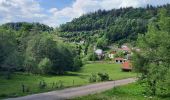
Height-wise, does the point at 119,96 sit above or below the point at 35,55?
below

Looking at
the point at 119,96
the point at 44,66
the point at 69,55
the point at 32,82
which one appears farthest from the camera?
the point at 69,55

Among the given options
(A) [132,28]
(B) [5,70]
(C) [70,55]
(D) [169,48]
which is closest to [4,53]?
(B) [5,70]

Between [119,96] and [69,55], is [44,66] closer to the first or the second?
[69,55]

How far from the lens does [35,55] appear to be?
87.9m

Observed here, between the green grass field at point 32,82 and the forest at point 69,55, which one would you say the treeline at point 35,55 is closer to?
the forest at point 69,55

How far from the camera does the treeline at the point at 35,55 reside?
79500 millimetres

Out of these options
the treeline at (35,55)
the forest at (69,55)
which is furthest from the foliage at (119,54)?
the treeline at (35,55)

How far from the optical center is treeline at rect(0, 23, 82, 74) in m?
79.5

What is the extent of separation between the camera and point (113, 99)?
3625cm

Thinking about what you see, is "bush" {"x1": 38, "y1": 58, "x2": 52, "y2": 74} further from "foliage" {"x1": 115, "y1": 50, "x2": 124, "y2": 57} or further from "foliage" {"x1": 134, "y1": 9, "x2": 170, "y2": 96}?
"foliage" {"x1": 115, "y1": 50, "x2": 124, "y2": 57}

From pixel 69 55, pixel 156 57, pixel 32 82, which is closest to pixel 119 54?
pixel 69 55

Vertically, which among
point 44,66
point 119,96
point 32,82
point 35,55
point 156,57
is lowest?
point 119,96

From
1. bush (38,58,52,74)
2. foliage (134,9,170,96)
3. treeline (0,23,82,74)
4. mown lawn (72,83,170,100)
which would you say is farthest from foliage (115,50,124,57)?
mown lawn (72,83,170,100)

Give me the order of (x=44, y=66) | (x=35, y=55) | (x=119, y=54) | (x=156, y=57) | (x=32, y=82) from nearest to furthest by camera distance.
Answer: (x=156, y=57) < (x=32, y=82) < (x=44, y=66) < (x=35, y=55) < (x=119, y=54)
